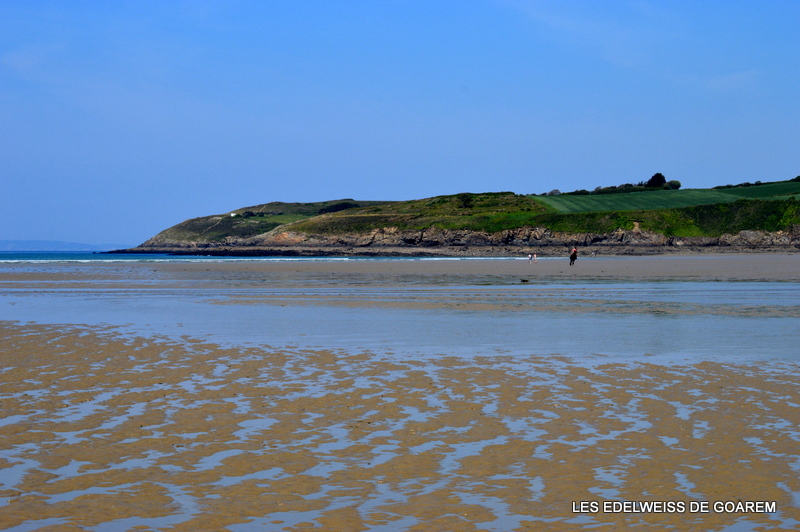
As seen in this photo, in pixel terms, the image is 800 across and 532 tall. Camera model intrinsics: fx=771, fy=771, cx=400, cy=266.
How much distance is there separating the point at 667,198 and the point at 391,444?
157 meters

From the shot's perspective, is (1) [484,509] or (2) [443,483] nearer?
(1) [484,509]

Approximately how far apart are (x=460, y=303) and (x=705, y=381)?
16.5 m

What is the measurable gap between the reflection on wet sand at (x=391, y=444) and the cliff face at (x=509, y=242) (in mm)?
100510

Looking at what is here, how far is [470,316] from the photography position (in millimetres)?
23703

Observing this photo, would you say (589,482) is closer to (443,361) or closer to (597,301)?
A: (443,361)

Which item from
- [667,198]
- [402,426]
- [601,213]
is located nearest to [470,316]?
[402,426]

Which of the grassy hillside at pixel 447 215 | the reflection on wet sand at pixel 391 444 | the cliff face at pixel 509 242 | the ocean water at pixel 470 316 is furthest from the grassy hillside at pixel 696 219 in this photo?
the reflection on wet sand at pixel 391 444

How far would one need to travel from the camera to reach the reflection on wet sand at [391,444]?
20.7ft

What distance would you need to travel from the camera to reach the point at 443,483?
279 inches

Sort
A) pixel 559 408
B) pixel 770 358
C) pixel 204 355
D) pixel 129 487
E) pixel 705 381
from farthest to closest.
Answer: pixel 204 355, pixel 770 358, pixel 705 381, pixel 559 408, pixel 129 487

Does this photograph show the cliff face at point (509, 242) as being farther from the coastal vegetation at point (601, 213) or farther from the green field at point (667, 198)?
the green field at point (667, 198)

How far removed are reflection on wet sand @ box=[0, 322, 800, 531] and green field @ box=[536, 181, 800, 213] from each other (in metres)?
138

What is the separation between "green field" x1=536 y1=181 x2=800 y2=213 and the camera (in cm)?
14788

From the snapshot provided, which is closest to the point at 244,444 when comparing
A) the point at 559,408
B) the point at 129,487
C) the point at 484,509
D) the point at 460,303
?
the point at 129,487
